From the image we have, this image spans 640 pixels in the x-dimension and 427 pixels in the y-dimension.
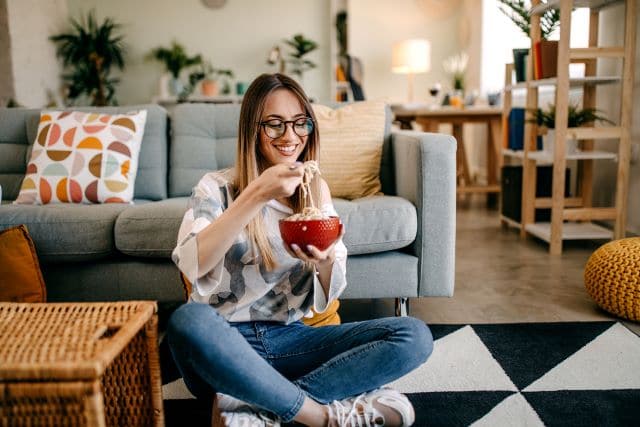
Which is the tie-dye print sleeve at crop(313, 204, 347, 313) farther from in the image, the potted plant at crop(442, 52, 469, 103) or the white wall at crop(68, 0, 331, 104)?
the white wall at crop(68, 0, 331, 104)

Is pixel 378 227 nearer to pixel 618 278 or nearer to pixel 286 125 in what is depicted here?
pixel 286 125

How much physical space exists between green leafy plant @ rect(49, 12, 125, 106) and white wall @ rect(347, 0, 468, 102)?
2.69m

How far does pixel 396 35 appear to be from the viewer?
260 inches

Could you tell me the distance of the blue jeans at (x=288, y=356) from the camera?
1107mm

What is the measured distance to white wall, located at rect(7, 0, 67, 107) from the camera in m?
5.04

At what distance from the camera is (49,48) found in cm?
572

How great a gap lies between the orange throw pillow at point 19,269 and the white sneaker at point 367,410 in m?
1.10

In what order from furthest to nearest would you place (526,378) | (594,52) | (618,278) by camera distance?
(594,52)
(618,278)
(526,378)

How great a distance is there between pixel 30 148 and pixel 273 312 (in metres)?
1.67

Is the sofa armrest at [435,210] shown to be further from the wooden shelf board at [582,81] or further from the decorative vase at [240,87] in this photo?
the decorative vase at [240,87]

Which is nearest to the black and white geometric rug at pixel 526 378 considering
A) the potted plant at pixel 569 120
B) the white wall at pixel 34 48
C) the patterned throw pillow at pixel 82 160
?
the patterned throw pillow at pixel 82 160

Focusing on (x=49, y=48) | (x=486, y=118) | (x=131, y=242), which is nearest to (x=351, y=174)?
(x=131, y=242)

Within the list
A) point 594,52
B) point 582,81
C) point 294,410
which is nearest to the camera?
point 294,410

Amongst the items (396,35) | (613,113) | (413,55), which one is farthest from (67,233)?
(396,35)
